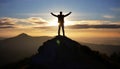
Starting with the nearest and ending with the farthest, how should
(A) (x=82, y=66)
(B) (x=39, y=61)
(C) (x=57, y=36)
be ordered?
A: 1. (A) (x=82, y=66)
2. (B) (x=39, y=61)
3. (C) (x=57, y=36)

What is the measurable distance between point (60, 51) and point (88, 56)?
14.7 ft

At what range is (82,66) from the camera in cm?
2947

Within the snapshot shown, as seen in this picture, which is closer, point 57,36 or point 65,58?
point 65,58

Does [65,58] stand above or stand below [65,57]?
below

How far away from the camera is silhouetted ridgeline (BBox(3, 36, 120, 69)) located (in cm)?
2993

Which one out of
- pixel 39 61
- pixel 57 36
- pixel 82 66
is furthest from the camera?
pixel 57 36

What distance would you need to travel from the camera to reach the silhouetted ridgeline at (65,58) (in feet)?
98.2

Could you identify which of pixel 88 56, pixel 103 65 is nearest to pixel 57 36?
pixel 88 56

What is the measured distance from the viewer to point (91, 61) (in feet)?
104

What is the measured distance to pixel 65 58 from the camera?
100ft

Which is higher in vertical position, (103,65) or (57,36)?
(57,36)

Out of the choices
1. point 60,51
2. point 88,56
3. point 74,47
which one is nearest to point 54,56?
point 60,51

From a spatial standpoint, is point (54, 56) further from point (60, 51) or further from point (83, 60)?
point (83, 60)

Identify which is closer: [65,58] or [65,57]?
[65,58]
